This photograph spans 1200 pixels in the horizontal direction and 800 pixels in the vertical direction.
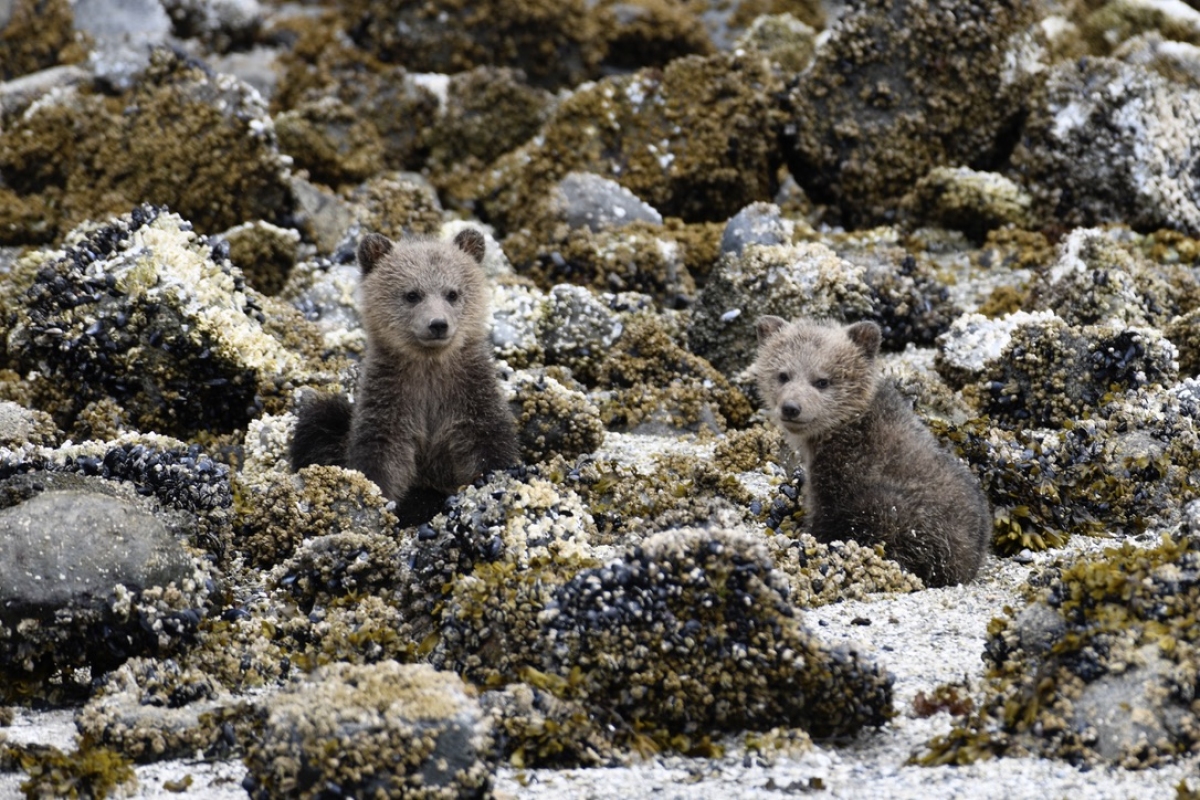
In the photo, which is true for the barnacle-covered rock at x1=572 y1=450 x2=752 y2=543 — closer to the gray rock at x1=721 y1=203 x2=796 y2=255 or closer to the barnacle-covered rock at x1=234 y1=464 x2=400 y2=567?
the barnacle-covered rock at x1=234 y1=464 x2=400 y2=567

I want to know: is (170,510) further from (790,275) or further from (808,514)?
(790,275)

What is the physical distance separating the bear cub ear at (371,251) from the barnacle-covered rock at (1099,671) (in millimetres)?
4703

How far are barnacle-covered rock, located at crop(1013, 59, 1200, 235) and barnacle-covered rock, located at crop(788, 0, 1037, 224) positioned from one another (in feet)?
1.89

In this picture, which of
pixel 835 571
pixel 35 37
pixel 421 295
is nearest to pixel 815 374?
pixel 835 571

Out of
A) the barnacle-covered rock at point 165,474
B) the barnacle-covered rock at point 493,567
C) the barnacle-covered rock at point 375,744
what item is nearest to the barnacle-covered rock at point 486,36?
the barnacle-covered rock at point 165,474

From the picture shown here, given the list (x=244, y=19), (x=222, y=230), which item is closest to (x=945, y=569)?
(x=222, y=230)

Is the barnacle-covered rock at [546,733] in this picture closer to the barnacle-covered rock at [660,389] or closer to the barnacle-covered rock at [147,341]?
the barnacle-covered rock at [660,389]

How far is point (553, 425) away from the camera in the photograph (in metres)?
9.15

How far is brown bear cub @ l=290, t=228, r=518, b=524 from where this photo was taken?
8.40 m

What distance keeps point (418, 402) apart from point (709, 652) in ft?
11.3

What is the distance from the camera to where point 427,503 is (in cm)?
859

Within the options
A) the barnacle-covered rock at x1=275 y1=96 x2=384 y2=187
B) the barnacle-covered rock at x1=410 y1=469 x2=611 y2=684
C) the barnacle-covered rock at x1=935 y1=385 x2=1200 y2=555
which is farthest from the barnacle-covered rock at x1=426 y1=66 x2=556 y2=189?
the barnacle-covered rock at x1=410 y1=469 x2=611 y2=684

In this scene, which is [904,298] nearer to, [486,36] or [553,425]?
[553,425]

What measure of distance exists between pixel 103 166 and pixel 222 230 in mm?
1333
